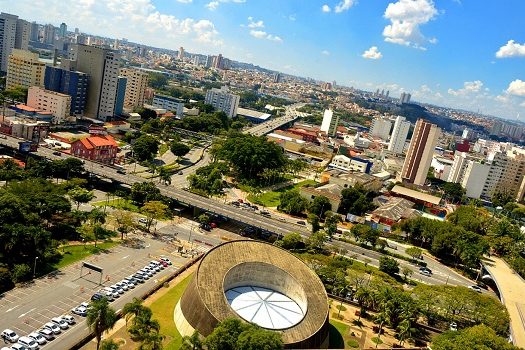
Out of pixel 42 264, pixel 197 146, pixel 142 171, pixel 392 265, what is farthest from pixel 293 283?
pixel 197 146

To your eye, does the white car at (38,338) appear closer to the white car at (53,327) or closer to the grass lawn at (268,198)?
the white car at (53,327)

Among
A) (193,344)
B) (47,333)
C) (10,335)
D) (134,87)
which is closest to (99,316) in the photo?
(193,344)

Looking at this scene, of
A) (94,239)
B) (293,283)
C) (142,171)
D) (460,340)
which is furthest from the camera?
(142,171)

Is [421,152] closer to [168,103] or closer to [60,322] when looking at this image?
[168,103]

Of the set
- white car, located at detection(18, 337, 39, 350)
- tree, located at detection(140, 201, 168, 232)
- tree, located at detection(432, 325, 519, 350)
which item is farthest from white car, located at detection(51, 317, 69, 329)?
tree, located at detection(432, 325, 519, 350)

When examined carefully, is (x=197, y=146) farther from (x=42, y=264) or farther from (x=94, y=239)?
(x=42, y=264)
